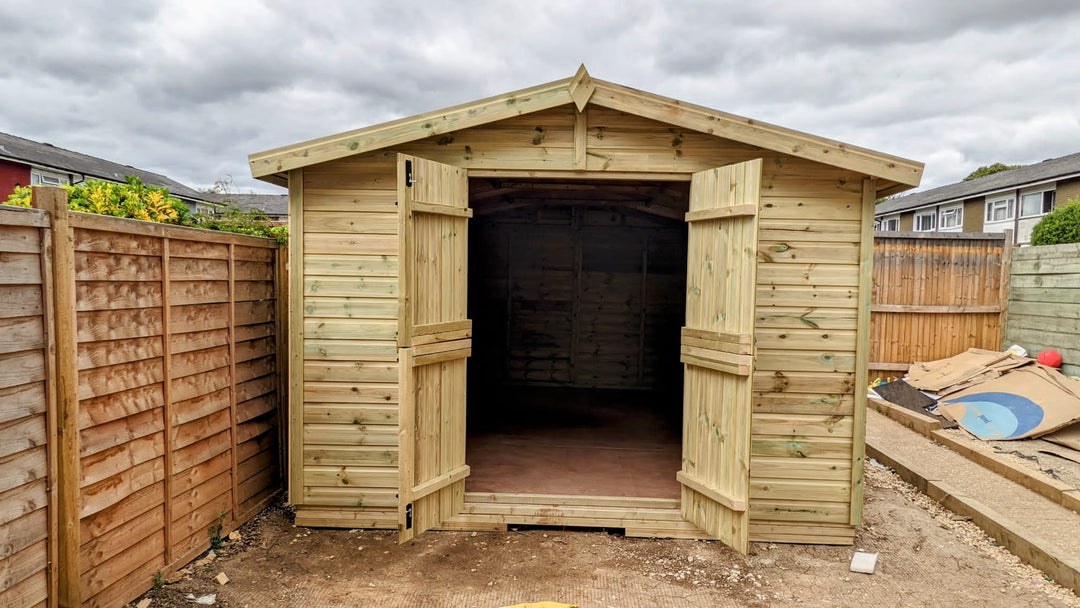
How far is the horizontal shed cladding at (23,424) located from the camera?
2088 mm

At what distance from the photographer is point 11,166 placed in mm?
14133

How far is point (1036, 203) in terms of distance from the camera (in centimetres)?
1722

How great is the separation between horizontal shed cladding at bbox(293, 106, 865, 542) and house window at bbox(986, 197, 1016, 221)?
63.8 ft

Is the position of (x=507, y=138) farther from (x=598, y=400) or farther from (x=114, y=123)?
(x=114, y=123)

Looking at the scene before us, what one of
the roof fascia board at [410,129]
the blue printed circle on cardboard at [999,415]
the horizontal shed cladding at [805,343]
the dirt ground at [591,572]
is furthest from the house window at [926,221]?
the roof fascia board at [410,129]

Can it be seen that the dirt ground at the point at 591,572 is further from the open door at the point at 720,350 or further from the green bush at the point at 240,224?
the green bush at the point at 240,224

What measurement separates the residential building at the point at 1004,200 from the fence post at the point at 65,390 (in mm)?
19988

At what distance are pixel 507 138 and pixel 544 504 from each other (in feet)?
8.20

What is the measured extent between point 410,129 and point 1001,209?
71.5 ft

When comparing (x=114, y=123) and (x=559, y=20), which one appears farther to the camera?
(x=114, y=123)

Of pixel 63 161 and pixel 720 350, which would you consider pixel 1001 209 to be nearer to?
pixel 720 350

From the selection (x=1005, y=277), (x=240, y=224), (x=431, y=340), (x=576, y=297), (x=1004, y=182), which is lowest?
(x=431, y=340)

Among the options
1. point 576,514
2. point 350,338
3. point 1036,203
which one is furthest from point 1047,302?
point 1036,203

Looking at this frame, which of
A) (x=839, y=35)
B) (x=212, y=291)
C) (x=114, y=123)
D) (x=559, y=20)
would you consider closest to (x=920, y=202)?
(x=839, y=35)
